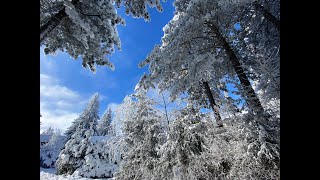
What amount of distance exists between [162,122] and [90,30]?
7198 millimetres

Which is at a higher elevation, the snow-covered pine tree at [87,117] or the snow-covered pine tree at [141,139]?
the snow-covered pine tree at [87,117]

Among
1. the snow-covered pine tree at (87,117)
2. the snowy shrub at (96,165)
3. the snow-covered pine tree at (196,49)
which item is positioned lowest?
the snowy shrub at (96,165)

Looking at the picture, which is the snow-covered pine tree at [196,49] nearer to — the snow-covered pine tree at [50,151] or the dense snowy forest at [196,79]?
the dense snowy forest at [196,79]

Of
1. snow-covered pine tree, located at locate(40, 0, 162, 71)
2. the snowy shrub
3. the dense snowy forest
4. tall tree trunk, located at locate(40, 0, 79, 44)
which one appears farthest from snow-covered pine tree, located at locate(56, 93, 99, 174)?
tall tree trunk, located at locate(40, 0, 79, 44)

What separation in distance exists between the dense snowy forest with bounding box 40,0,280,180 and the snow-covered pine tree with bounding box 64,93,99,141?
65.6 ft

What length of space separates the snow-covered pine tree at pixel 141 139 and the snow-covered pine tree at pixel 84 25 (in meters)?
4.91

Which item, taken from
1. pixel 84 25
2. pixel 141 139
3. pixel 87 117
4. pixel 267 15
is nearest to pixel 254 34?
pixel 267 15

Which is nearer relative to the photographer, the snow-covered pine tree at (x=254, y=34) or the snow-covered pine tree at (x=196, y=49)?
the snow-covered pine tree at (x=196, y=49)

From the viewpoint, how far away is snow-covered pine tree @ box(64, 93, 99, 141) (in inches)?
1297

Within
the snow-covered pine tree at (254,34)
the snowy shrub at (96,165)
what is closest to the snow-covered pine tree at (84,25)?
the snow-covered pine tree at (254,34)

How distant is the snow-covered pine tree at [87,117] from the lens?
108 ft

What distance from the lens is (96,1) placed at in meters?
8.27
